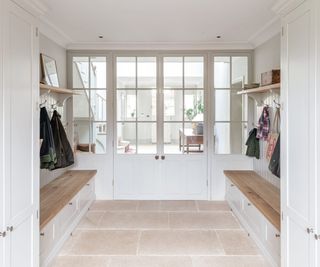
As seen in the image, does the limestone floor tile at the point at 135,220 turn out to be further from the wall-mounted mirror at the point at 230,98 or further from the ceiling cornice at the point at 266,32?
the ceiling cornice at the point at 266,32

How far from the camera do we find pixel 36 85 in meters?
2.36

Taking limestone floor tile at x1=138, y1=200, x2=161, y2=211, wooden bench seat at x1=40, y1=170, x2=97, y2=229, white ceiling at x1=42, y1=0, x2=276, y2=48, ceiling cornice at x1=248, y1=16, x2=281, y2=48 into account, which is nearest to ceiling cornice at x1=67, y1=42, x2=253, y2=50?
white ceiling at x1=42, y1=0, x2=276, y2=48

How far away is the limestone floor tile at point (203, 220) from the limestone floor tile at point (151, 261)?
0.85 meters

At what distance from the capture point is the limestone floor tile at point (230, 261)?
113 inches

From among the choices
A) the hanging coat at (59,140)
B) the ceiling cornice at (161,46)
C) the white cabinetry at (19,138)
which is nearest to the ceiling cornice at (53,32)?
the ceiling cornice at (161,46)

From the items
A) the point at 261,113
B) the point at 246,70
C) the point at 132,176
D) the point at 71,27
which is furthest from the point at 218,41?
the point at 132,176

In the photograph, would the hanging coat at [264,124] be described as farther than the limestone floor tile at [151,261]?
Yes

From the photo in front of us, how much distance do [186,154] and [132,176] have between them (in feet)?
3.17

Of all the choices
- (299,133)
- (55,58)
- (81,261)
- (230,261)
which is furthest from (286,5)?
(55,58)

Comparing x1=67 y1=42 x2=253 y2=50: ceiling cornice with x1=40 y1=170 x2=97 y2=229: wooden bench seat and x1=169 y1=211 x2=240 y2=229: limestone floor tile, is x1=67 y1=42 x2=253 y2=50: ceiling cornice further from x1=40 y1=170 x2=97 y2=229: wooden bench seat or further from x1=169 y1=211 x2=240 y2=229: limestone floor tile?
x1=169 y1=211 x2=240 y2=229: limestone floor tile

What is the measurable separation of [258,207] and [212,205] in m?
1.63

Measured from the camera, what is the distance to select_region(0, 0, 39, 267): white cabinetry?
1866 millimetres

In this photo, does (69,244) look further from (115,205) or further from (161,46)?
(161,46)

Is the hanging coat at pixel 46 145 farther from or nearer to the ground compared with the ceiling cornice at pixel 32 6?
nearer to the ground
